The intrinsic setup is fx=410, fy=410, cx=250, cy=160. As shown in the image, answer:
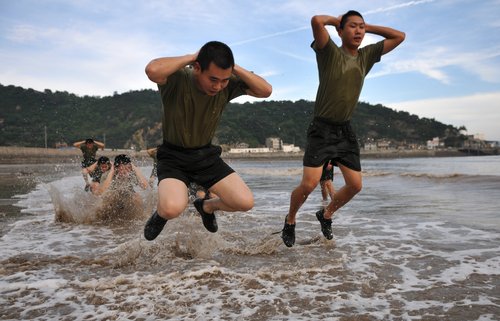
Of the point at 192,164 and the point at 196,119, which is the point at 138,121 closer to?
the point at 192,164

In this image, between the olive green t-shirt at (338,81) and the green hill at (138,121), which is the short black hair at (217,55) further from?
the green hill at (138,121)

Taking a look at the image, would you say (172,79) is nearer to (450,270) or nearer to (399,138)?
(450,270)

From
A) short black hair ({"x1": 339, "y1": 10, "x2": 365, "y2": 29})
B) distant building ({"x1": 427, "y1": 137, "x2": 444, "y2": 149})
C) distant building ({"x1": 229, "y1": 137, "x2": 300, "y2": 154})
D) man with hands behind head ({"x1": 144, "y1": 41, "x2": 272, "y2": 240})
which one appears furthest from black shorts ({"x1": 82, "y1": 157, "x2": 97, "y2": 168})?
distant building ({"x1": 427, "y1": 137, "x2": 444, "y2": 149})

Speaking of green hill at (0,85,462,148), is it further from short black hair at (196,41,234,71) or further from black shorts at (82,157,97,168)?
short black hair at (196,41,234,71)

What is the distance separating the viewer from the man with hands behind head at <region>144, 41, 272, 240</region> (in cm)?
354

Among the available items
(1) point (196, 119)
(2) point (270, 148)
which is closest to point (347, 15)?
(1) point (196, 119)

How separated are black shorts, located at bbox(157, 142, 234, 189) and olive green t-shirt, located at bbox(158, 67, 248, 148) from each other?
0.27 feet

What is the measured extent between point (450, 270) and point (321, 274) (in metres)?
1.38

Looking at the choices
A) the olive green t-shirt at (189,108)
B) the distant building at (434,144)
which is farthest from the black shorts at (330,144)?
the distant building at (434,144)

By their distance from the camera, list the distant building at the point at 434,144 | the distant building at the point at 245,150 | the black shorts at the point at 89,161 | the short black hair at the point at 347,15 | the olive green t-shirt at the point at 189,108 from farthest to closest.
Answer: the distant building at the point at 434,144, the distant building at the point at 245,150, the black shorts at the point at 89,161, the short black hair at the point at 347,15, the olive green t-shirt at the point at 189,108

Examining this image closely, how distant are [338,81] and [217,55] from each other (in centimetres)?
181

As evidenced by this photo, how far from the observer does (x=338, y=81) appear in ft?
15.5

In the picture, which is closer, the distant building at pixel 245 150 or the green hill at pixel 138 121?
the green hill at pixel 138 121

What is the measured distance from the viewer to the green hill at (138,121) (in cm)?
10759
